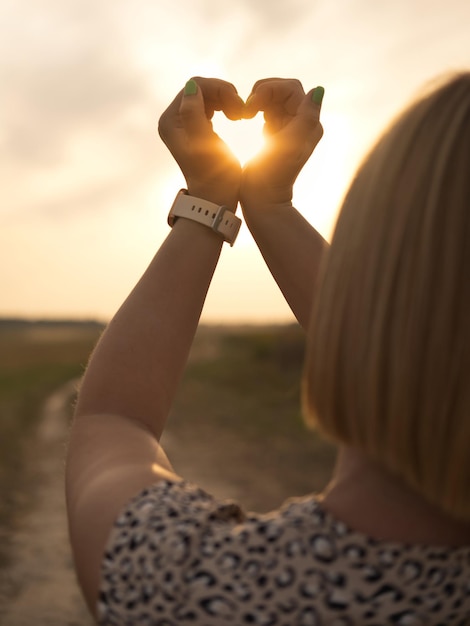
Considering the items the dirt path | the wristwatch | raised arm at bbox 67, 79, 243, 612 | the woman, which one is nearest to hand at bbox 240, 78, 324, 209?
the wristwatch

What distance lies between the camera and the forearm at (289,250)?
5.15 feet

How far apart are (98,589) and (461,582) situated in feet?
1.54

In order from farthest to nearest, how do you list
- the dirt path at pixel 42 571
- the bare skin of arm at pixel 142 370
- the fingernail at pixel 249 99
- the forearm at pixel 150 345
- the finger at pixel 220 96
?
the dirt path at pixel 42 571 < the fingernail at pixel 249 99 < the finger at pixel 220 96 < the forearm at pixel 150 345 < the bare skin of arm at pixel 142 370

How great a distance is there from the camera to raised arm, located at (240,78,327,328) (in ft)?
5.17

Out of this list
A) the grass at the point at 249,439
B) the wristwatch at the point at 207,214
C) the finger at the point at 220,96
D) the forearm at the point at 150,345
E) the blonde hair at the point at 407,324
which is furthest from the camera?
the grass at the point at 249,439

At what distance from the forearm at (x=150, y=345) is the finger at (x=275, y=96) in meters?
0.50

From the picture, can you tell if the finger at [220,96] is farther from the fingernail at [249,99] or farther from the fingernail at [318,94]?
the fingernail at [318,94]

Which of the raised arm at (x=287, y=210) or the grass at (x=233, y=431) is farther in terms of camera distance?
the grass at (x=233, y=431)

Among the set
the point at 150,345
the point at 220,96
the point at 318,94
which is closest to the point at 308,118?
the point at 318,94

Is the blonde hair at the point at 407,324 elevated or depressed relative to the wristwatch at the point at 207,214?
depressed

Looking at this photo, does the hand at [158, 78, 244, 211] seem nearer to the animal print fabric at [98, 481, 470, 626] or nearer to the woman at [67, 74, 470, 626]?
the woman at [67, 74, 470, 626]

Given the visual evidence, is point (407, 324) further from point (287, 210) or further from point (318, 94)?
point (318, 94)

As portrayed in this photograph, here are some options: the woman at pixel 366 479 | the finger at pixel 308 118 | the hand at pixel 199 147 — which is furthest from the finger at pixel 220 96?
the woman at pixel 366 479

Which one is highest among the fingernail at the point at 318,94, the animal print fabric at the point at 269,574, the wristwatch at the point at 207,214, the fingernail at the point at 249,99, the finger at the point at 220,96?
the fingernail at the point at 318,94
